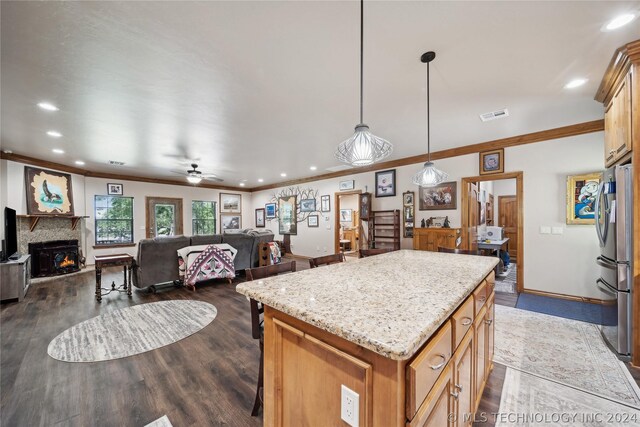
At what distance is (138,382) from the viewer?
78.4 inches

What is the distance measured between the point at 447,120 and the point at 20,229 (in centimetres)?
834

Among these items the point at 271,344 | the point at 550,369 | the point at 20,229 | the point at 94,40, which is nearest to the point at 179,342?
the point at 271,344

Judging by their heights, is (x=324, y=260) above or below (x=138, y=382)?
above

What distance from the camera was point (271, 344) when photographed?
3.79ft

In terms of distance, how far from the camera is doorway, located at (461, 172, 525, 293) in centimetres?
419

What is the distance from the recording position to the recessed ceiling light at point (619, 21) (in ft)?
5.65

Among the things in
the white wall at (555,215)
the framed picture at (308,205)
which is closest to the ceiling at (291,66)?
the white wall at (555,215)

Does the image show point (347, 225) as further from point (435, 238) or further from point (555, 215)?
point (555, 215)

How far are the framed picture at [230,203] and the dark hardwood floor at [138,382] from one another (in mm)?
6538

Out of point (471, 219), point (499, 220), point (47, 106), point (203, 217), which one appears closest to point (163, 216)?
point (203, 217)

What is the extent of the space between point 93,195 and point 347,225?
26.2 ft

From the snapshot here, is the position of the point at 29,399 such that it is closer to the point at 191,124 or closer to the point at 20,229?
the point at 191,124

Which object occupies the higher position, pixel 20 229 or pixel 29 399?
pixel 20 229

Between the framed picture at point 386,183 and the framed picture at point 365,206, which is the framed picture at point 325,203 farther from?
the framed picture at point 386,183
